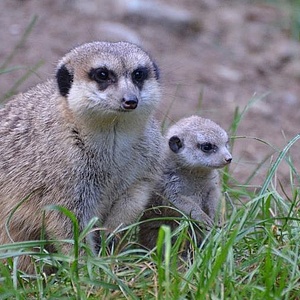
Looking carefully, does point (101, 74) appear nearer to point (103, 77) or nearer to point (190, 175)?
point (103, 77)

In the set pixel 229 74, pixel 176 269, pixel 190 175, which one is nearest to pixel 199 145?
pixel 190 175

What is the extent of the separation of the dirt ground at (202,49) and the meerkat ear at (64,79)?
2764 mm

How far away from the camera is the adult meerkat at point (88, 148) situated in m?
5.20

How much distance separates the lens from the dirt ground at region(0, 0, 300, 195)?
8.66 metres

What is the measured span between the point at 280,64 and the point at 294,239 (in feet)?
18.0

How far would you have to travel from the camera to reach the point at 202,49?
1016 cm

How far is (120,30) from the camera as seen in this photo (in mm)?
9648

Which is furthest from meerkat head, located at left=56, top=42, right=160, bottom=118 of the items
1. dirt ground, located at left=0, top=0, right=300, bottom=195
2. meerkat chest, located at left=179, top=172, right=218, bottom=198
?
dirt ground, located at left=0, top=0, right=300, bottom=195

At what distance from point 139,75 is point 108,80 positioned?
0.70 ft

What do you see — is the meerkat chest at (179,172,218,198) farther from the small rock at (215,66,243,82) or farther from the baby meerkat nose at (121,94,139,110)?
the small rock at (215,66,243,82)

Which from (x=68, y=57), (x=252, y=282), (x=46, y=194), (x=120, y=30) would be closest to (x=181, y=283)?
(x=252, y=282)

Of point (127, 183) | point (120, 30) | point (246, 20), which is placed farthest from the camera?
point (246, 20)

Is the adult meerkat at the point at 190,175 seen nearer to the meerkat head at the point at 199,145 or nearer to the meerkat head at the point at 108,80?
the meerkat head at the point at 199,145

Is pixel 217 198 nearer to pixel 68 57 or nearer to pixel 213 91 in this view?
pixel 68 57
